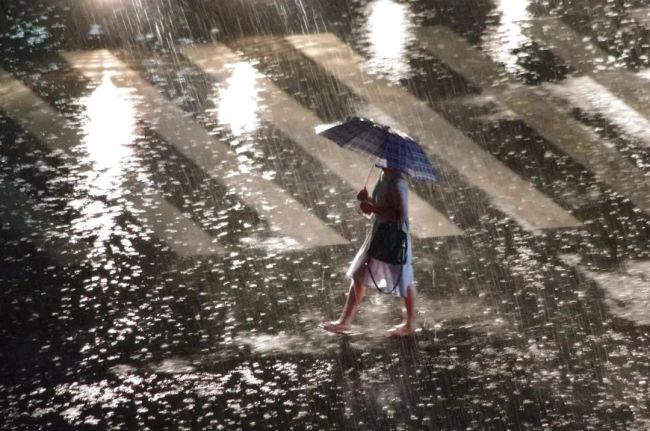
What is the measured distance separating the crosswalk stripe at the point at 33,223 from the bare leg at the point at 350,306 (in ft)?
8.51

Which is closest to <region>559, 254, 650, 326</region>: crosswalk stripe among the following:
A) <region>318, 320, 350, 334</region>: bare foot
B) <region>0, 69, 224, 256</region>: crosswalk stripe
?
<region>318, 320, 350, 334</region>: bare foot

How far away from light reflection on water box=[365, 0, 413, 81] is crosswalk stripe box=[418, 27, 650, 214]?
1.08 ft

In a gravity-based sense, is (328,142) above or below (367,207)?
below

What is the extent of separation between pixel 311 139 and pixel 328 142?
198 mm

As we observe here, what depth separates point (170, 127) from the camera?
12773mm

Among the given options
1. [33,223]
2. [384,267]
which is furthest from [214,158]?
[384,267]

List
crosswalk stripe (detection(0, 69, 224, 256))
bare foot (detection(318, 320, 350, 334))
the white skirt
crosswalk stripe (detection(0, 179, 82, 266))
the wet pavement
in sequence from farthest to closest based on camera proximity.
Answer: crosswalk stripe (detection(0, 69, 224, 256))
crosswalk stripe (detection(0, 179, 82, 266))
bare foot (detection(318, 320, 350, 334))
the white skirt
the wet pavement

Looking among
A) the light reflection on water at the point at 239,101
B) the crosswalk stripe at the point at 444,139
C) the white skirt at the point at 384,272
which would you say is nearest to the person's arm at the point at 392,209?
the white skirt at the point at 384,272

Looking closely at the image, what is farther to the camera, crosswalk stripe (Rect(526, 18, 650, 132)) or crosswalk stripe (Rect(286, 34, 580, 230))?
crosswalk stripe (Rect(526, 18, 650, 132))

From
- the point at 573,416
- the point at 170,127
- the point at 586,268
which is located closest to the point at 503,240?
the point at 586,268

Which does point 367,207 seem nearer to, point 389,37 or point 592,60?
point 592,60

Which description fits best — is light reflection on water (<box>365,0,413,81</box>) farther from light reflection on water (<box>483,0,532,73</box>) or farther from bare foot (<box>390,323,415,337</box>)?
bare foot (<box>390,323,415,337</box>)

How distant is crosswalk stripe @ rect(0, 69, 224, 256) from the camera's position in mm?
9922

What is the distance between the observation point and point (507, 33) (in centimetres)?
1538
